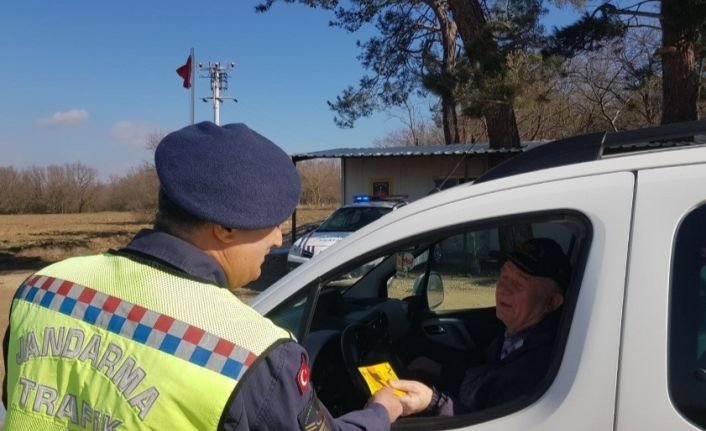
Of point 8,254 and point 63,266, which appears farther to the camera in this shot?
point 8,254

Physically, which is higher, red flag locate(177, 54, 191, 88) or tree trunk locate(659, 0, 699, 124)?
red flag locate(177, 54, 191, 88)

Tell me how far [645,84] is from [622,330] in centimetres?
1465

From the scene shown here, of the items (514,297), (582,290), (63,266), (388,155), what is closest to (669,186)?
(582,290)

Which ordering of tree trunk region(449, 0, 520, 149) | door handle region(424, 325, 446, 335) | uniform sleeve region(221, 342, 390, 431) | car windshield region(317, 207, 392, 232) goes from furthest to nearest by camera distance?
1. tree trunk region(449, 0, 520, 149)
2. car windshield region(317, 207, 392, 232)
3. door handle region(424, 325, 446, 335)
4. uniform sleeve region(221, 342, 390, 431)

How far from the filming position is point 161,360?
0.95 m

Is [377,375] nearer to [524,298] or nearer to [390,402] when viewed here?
[390,402]

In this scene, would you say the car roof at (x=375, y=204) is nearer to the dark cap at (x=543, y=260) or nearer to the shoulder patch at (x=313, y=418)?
the dark cap at (x=543, y=260)

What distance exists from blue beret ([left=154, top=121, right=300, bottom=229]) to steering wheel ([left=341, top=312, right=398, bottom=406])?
3.39ft

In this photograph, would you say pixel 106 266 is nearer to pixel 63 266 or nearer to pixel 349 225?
pixel 63 266

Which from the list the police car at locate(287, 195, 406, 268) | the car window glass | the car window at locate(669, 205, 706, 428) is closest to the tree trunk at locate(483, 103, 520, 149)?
the police car at locate(287, 195, 406, 268)

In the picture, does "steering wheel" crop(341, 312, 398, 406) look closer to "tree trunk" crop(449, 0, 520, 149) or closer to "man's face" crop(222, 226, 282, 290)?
"man's face" crop(222, 226, 282, 290)

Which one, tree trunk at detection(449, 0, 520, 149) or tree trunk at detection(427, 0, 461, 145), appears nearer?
tree trunk at detection(427, 0, 461, 145)

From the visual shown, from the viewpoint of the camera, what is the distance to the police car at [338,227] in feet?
38.1

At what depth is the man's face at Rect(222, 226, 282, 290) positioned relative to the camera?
3.68 feet
